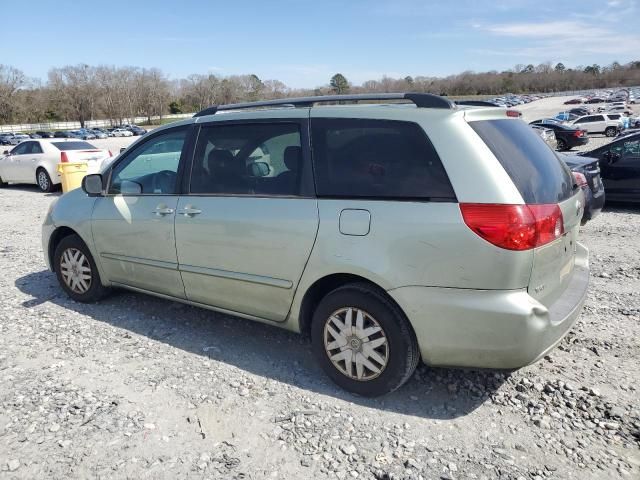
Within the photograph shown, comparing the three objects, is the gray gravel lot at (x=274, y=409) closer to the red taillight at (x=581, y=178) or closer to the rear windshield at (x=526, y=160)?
the rear windshield at (x=526, y=160)

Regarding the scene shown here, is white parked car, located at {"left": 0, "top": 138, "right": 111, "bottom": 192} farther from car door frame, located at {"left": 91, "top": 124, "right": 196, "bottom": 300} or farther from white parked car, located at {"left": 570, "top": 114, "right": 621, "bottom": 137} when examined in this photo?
white parked car, located at {"left": 570, "top": 114, "right": 621, "bottom": 137}

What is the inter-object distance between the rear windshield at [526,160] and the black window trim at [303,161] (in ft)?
3.42

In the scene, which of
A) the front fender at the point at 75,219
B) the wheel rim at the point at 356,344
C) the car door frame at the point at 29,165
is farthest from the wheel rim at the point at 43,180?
the wheel rim at the point at 356,344

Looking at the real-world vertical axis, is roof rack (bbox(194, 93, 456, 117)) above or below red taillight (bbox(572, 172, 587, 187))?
above

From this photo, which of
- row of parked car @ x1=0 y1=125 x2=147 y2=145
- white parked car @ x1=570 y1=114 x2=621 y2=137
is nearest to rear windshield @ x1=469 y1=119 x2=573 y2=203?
white parked car @ x1=570 y1=114 x2=621 y2=137

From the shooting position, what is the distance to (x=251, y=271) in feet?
11.6

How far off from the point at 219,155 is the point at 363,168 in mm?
1271

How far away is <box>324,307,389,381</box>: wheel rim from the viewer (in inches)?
121

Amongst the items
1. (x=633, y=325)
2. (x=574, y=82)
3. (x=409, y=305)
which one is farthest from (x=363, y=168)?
(x=574, y=82)

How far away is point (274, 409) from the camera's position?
10.3 feet

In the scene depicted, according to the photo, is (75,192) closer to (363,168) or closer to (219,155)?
(219,155)

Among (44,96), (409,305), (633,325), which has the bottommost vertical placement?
(633,325)

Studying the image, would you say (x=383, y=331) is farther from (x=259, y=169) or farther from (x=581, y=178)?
(x=581, y=178)

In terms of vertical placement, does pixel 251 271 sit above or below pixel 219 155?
below
